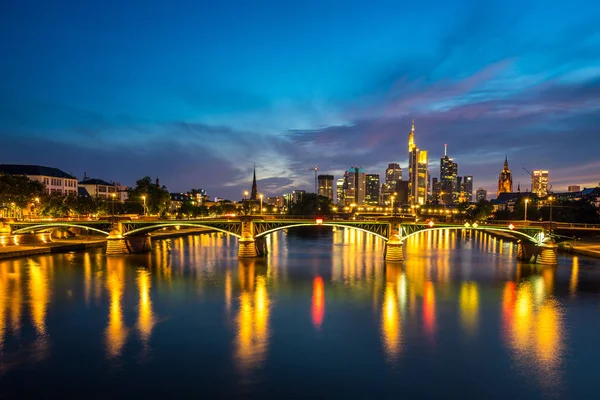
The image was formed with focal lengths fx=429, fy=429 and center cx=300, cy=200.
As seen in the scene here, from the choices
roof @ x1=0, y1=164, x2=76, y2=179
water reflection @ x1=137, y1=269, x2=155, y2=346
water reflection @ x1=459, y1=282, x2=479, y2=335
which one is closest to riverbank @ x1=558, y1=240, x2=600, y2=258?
water reflection @ x1=459, y1=282, x2=479, y2=335

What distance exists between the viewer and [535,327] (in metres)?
35.6

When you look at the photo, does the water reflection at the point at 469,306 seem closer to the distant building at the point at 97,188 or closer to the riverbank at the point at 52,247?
the riverbank at the point at 52,247

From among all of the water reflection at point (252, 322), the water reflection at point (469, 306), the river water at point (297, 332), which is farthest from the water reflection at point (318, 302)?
the water reflection at point (469, 306)

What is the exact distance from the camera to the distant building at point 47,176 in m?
130

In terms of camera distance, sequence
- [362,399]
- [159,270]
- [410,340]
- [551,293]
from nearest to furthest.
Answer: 1. [362,399]
2. [410,340]
3. [551,293]
4. [159,270]

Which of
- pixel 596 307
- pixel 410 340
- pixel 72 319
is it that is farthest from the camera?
Result: pixel 596 307

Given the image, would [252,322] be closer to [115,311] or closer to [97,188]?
[115,311]

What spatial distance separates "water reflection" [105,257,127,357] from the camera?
30.6m

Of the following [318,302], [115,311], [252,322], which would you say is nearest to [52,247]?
[115,311]

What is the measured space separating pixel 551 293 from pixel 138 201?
385 feet

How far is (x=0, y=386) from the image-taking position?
24062mm

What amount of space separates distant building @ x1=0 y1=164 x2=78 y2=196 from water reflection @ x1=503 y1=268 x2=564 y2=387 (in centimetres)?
12237

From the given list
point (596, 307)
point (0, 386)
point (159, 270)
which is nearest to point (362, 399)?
point (0, 386)

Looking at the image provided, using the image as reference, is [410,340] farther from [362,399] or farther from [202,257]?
[202,257]
